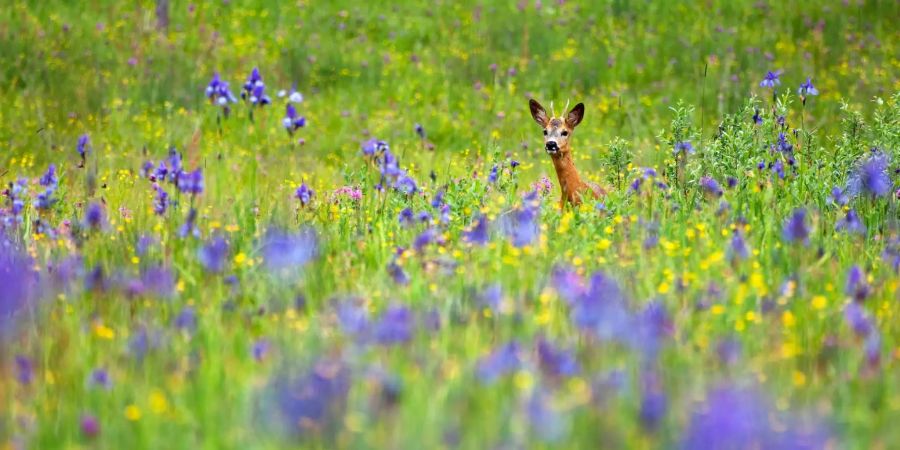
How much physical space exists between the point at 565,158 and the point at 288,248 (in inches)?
133

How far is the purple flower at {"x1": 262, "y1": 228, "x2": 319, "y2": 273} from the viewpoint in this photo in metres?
3.83

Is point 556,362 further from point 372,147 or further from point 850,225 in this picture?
point 850,225

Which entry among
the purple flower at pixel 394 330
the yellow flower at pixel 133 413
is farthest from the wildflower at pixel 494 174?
the yellow flower at pixel 133 413

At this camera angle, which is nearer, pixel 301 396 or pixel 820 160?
pixel 301 396

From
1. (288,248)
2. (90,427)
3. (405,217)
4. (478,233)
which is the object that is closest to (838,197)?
(478,233)

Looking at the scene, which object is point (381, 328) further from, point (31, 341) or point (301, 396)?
point (31, 341)

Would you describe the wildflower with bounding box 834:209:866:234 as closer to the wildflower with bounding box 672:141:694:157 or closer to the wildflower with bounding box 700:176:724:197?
the wildflower with bounding box 700:176:724:197

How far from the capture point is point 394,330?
9.57 ft

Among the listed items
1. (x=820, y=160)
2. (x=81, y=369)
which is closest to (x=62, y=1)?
(x=820, y=160)

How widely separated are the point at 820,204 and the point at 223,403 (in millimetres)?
3802

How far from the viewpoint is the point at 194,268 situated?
4.14 m

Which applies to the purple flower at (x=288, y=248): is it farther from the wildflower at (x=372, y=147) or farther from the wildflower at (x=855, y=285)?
the wildflower at (x=855, y=285)

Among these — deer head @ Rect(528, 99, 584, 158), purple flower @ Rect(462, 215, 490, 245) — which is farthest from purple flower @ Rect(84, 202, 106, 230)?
deer head @ Rect(528, 99, 584, 158)

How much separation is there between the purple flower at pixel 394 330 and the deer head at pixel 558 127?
3.94 meters
